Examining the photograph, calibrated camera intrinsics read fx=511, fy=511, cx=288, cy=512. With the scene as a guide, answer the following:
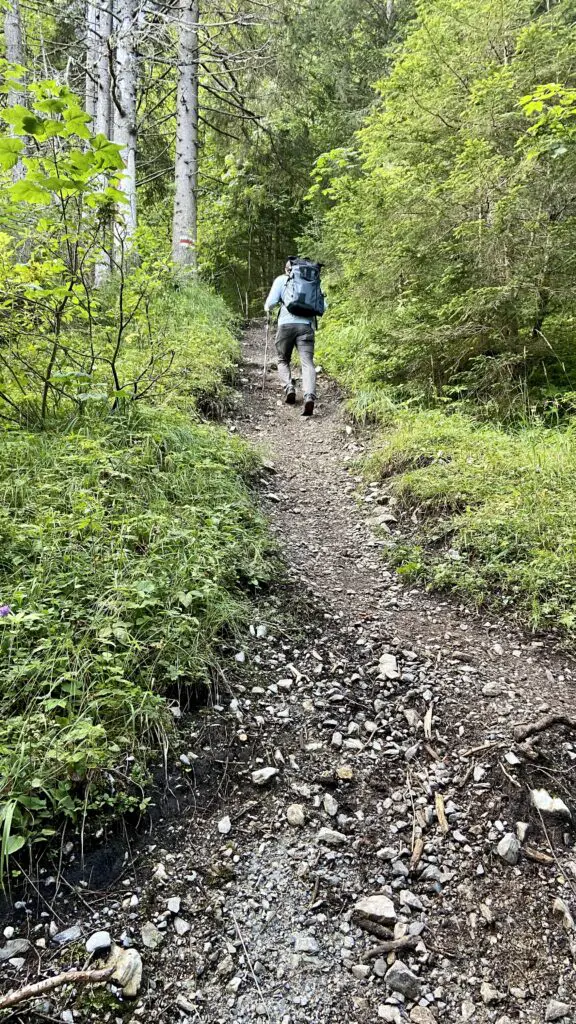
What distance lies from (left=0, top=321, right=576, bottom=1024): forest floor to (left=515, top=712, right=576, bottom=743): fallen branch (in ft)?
0.17

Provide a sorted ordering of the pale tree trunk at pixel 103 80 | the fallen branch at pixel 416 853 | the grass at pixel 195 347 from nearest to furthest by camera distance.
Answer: the fallen branch at pixel 416 853 < the grass at pixel 195 347 < the pale tree trunk at pixel 103 80

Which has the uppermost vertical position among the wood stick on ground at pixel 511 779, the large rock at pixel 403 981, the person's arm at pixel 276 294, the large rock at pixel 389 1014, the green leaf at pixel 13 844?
the person's arm at pixel 276 294

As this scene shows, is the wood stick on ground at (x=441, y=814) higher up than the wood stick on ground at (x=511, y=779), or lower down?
lower down

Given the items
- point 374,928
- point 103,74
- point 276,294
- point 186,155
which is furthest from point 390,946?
point 103,74

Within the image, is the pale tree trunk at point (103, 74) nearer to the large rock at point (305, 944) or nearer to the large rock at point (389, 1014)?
the large rock at point (305, 944)

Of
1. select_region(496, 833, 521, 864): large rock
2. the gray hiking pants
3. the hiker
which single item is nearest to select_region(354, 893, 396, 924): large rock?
select_region(496, 833, 521, 864): large rock

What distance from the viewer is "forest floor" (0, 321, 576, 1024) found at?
1.76 meters

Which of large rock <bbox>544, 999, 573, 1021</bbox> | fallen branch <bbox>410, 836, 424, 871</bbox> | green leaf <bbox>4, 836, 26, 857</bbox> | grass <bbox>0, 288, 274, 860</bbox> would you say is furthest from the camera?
fallen branch <bbox>410, 836, 424, 871</bbox>

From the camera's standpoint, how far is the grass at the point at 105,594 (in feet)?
6.79

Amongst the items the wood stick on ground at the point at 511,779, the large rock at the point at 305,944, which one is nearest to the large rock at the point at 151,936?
the large rock at the point at 305,944

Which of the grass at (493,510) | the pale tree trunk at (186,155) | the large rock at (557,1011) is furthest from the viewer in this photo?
the pale tree trunk at (186,155)

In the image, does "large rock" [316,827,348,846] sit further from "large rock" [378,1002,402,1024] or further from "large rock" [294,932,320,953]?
"large rock" [378,1002,402,1024]

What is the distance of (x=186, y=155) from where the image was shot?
10539 mm

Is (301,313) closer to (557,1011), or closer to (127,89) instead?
(127,89)
